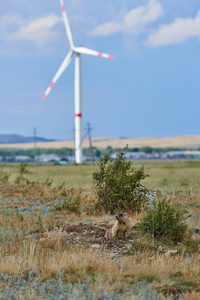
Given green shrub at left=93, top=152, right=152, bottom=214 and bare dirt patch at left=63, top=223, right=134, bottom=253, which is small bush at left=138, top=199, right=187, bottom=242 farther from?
green shrub at left=93, top=152, right=152, bottom=214

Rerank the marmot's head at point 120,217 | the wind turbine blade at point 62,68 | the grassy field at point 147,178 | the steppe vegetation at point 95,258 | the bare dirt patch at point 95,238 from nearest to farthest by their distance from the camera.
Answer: the steppe vegetation at point 95,258
the bare dirt patch at point 95,238
the marmot's head at point 120,217
the grassy field at point 147,178
the wind turbine blade at point 62,68

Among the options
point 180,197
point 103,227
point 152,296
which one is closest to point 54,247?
point 103,227

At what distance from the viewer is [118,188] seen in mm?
13109

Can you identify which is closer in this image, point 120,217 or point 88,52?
point 120,217

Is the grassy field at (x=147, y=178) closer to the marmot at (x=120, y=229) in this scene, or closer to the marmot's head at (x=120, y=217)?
the marmot at (x=120, y=229)

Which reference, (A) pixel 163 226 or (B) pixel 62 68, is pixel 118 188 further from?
(B) pixel 62 68

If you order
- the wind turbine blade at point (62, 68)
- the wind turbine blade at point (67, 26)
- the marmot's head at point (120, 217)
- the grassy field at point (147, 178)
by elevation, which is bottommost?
the grassy field at point (147, 178)

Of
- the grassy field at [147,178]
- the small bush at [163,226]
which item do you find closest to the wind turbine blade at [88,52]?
the grassy field at [147,178]

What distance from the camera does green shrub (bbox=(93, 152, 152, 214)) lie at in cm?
1306

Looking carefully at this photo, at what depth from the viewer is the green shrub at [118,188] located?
1306cm

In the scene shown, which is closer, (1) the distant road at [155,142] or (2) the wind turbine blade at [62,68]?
(2) the wind turbine blade at [62,68]

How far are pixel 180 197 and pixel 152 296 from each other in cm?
1043

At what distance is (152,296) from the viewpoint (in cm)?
642

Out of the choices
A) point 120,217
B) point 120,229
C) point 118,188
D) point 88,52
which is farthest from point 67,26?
point 120,217
